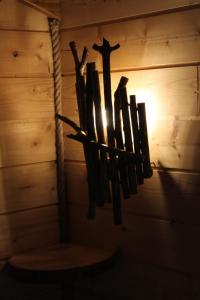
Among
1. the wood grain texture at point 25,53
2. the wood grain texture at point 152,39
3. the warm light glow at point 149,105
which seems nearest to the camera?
the wood grain texture at point 152,39

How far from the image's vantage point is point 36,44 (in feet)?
5.79

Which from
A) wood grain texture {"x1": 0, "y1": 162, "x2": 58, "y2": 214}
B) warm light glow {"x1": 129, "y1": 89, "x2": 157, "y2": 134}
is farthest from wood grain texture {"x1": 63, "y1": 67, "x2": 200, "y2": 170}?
wood grain texture {"x1": 0, "y1": 162, "x2": 58, "y2": 214}

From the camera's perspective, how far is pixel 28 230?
178 centimetres

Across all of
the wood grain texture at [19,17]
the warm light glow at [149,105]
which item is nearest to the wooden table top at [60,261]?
the warm light glow at [149,105]

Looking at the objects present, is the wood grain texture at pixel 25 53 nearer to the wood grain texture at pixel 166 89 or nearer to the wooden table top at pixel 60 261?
the wood grain texture at pixel 166 89

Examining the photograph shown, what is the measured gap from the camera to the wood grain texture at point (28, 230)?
1.73m

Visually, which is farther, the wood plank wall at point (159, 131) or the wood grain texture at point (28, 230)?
the wood grain texture at point (28, 230)

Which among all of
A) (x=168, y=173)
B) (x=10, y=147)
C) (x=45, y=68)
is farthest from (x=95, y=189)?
(x=45, y=68)

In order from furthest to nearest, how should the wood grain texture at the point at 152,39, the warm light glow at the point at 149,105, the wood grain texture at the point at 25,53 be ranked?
the wood grain texture at the point at 25,53
the warm light glow at the point at 149,105
the wood grain texture at the point at 152,39

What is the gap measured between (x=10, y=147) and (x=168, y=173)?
557mm

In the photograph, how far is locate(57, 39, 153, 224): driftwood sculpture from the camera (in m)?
1.53

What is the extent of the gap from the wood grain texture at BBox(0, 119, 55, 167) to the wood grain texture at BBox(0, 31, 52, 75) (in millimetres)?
187

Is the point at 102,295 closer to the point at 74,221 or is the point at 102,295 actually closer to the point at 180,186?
the point at 74,221

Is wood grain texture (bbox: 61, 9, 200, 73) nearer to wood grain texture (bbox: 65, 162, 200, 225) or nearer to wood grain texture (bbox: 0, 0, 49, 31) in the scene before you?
wood grain texture (bbox: 0, 0, 49, 31)
